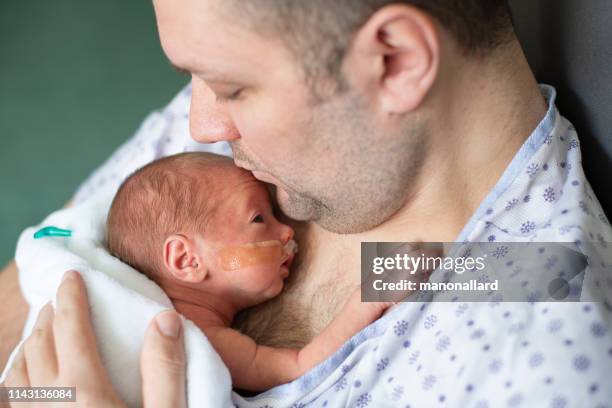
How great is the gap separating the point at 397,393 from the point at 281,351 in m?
0.24

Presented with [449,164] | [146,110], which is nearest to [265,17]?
[449,164]

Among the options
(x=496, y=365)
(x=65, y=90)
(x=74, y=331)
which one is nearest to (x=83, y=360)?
(x=74, y=331)

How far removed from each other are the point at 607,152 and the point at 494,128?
0.19 meters

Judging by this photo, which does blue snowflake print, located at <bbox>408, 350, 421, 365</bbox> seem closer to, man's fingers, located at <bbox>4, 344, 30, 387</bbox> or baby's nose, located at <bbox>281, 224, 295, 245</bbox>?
baby's nose, located at <bbox>281, 224, 295, 245</bbox>

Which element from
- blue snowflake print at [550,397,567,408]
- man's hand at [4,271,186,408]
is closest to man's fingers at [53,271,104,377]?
man's hand at [4,271,186,408]

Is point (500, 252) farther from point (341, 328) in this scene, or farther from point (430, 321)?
point (341, 328)

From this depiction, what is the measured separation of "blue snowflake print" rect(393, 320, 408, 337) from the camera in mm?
1027

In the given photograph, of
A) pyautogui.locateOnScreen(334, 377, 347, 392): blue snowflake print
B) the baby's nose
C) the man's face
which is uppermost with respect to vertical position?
the man's face

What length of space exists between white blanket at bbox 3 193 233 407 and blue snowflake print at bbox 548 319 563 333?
467 millimetres

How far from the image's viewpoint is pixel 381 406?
39.6 inches

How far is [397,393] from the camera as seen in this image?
3.26ft

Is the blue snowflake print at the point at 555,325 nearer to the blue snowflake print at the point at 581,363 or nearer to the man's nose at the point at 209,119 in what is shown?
the blue snowflake print at the point at 581,363

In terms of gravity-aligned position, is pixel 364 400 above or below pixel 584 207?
below

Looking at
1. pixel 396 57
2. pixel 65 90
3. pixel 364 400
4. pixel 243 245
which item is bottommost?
pixel 364 400
